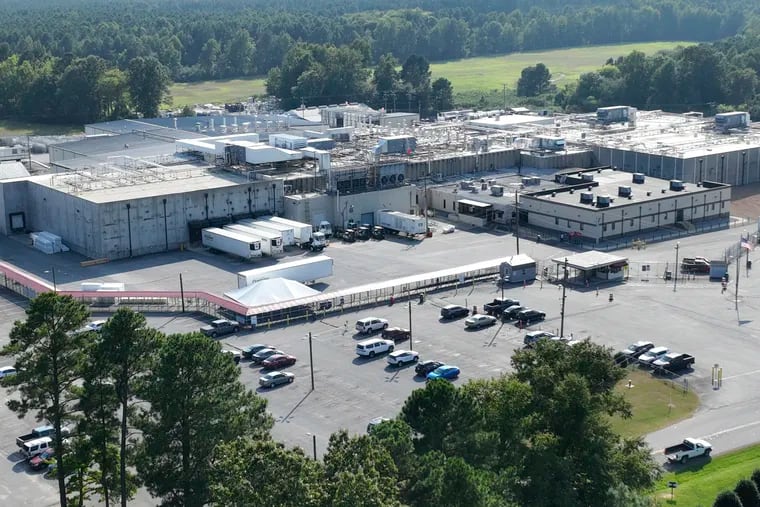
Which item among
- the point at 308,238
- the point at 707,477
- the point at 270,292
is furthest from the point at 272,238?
the point at 707,477

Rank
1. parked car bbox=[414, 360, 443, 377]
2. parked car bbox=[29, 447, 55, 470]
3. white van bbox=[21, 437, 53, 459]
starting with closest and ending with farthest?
parked car bbox=[29, 447, 55, 470] → white van bbox=[21, 437, 53, 459] → parked car bbox=[414, 360, 443, 377]

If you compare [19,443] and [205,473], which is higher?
[205,473]

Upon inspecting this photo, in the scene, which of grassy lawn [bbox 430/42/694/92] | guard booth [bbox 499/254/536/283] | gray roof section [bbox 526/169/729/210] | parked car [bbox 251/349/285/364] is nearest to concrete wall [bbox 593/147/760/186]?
gray roof section [bbox 526/169/729/210]

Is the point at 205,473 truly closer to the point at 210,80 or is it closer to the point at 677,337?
the point at 677,337

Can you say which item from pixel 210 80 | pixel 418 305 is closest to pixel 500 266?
pixel 418 305

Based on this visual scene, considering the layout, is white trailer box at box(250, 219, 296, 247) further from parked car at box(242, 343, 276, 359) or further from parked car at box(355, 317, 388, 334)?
parked car at box(242, 343, 276, 359)

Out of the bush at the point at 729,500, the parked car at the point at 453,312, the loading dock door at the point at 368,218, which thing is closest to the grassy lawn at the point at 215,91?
the loading dock door at the point at 368,218
